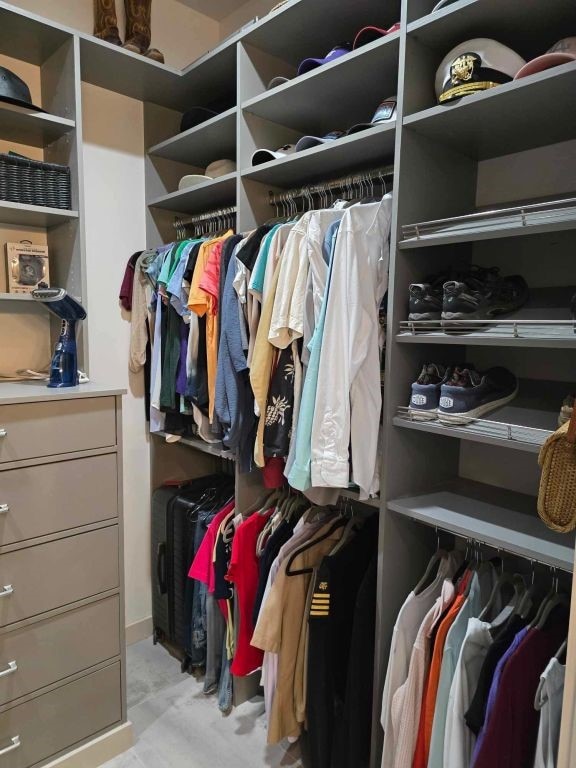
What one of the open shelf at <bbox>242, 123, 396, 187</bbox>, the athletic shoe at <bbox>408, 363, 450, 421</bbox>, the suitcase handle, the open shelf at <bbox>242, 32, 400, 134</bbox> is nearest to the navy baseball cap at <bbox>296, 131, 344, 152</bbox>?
the open shelf at <bbox>242, 123, 396, 187</bbox>

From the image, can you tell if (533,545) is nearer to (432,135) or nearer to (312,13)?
(432,135)

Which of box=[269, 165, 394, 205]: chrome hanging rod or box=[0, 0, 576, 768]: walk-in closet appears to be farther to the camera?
box=[269, 165, 394, 205]: chrome hanging rod

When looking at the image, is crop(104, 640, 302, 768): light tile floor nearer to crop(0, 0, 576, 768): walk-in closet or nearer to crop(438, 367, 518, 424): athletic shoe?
crop(0, 0, 576, 768): walk-in closet

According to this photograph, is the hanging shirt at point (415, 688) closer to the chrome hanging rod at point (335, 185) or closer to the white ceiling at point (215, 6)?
the chrome hanging rod at point (335, 185)

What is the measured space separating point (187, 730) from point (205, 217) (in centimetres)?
206

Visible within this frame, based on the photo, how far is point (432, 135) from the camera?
4.62 feet

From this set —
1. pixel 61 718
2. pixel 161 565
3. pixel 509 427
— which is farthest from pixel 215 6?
pixel 61 718

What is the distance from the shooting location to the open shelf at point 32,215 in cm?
174

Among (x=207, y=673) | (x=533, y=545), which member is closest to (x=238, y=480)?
(x=207, y=673)

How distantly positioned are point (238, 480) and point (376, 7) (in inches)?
65.4

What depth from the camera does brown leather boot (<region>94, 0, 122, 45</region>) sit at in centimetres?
201

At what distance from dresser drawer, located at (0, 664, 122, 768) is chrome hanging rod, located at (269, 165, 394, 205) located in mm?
1795

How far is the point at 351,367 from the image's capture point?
1.37m

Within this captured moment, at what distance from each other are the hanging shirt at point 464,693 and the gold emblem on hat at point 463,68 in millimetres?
1310
